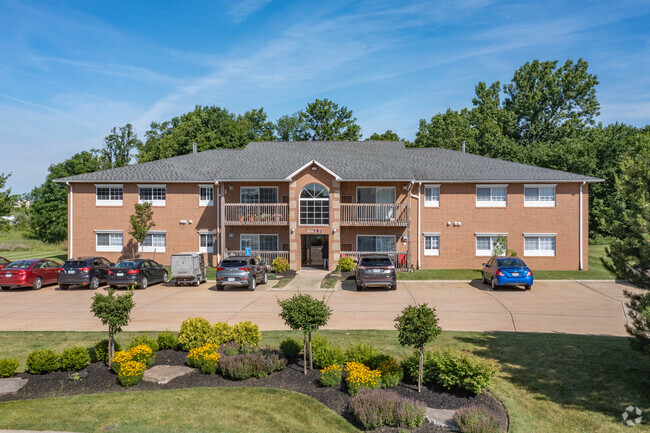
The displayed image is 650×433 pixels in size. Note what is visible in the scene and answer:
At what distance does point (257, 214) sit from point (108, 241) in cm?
1141

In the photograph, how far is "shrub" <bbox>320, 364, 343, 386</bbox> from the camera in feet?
28.8

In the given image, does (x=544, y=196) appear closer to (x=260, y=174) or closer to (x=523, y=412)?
(x=260, y=174)

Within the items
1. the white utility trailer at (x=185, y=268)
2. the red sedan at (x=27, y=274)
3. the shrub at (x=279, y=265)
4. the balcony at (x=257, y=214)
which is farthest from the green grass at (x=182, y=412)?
the balcony at (x=257, y=214)

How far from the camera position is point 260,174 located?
1175 inches

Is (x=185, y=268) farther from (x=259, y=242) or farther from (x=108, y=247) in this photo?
(x=108, y=247)

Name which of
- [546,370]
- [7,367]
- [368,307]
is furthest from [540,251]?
[7,367]

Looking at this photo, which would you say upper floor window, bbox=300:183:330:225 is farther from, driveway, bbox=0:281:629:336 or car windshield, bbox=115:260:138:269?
car windshield, bbox=115:260:138:269

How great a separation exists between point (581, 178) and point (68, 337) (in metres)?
29.1

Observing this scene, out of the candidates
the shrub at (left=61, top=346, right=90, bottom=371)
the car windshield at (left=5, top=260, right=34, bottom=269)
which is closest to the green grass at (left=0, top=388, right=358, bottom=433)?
the shrub at (left=61, top=346, right=90, bottom=371)

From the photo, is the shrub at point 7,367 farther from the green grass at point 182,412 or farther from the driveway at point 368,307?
the driveway at point 368,307

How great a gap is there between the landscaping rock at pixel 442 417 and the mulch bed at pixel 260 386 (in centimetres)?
22

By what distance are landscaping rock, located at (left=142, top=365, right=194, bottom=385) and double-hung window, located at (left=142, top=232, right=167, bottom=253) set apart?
22.7 metres

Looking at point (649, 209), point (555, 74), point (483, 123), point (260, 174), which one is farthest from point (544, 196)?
point (555, 74)

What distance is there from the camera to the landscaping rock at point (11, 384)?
884 cm
